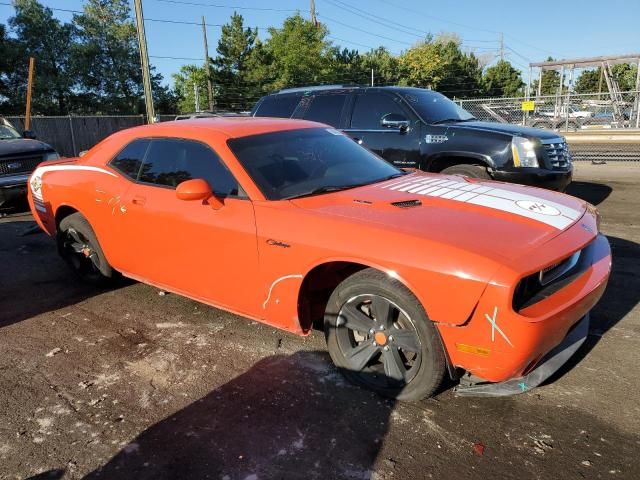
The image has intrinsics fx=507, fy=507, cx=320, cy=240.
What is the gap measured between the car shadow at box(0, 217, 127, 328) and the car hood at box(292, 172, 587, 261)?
2818mm

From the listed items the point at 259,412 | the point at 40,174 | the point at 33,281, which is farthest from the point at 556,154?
the point at 33,281

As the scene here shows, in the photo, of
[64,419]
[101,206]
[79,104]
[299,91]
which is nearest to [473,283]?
[64,419]

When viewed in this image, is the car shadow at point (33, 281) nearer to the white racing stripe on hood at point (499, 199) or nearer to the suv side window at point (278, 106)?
the white racing stripe on hood at point (499, 199)

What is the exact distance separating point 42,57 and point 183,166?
160 ft

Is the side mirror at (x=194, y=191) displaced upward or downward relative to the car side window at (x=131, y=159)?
downward

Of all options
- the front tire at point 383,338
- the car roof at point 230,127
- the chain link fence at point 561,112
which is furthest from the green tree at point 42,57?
the front tire at point 383,338

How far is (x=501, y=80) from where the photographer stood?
201ft

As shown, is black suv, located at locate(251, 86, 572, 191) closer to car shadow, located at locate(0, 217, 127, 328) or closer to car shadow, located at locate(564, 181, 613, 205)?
car shadow, located at locate(564, 181, 613, 205)

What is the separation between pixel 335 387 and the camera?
3.11 m

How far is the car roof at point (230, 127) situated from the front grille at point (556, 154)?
378cm

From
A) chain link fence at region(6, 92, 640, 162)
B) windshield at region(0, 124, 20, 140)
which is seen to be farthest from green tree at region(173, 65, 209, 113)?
windshield at region(0, 124, 20, 140)

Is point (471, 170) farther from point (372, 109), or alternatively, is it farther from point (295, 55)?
point (295, 55)

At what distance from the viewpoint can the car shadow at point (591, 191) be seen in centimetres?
830

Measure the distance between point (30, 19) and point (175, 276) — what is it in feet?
162
